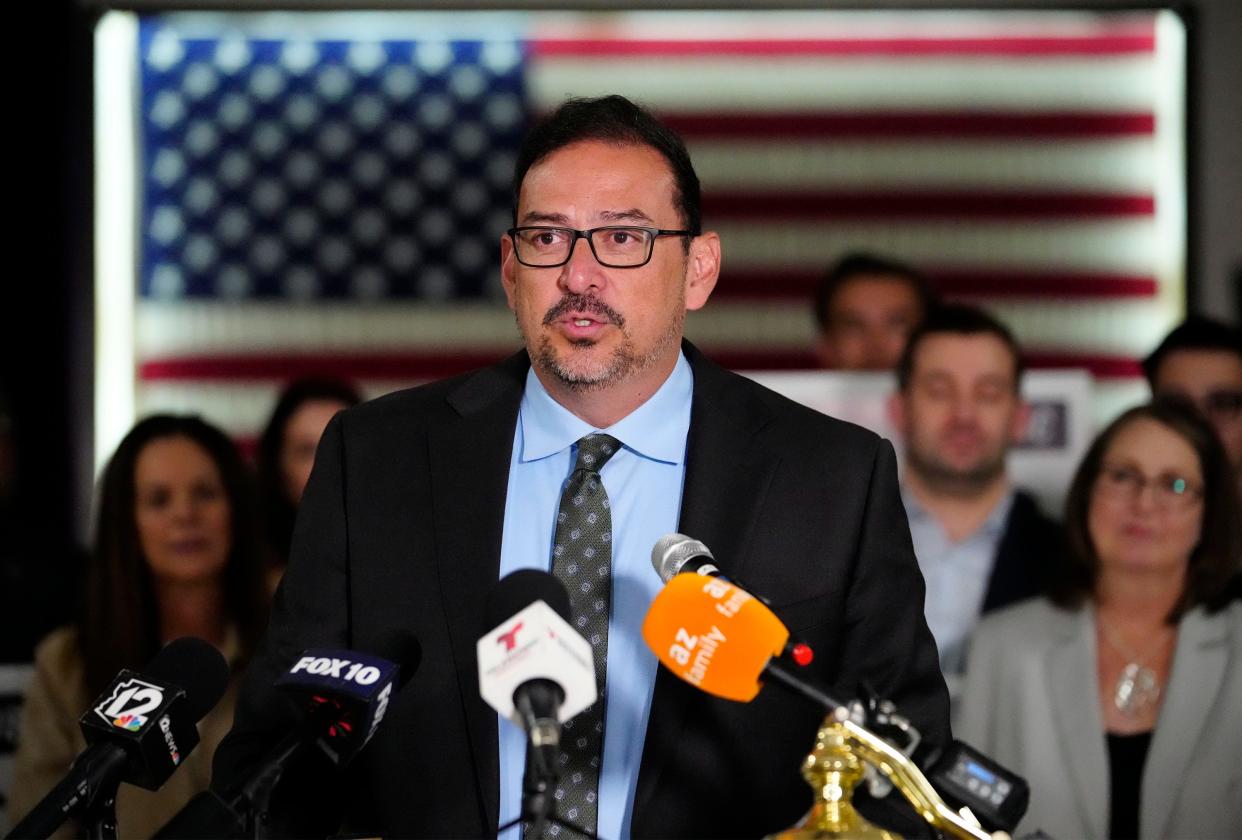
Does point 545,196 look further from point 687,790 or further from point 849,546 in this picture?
point 687,790

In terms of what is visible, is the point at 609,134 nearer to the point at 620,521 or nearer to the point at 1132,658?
the point at 620,521

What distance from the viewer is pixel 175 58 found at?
6.12m

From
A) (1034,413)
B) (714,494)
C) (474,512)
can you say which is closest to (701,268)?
(714,494)

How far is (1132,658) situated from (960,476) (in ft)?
2.51

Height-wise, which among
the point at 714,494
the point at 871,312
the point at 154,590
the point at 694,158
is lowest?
the point at 154,590

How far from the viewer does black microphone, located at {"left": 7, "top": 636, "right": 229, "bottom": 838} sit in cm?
168

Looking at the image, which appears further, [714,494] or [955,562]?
[955,562]

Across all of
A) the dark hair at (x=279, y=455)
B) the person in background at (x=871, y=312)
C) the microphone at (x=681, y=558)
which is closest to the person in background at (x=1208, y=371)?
the person in background at (x=871, y=312)

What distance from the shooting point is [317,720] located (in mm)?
1763

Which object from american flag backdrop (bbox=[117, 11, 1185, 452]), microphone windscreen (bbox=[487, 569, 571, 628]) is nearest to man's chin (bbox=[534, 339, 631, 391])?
microphone windscreen (bbox=[487, 569, 571, 628])

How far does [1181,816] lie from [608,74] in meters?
3.61

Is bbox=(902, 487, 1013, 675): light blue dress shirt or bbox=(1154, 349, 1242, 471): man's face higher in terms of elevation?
bbox=(1154, 349, 1242, 471): man's face

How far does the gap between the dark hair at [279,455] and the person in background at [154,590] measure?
0.77 ft

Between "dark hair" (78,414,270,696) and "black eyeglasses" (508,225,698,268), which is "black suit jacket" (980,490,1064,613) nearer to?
"dark hair" (78,414,270,696)
